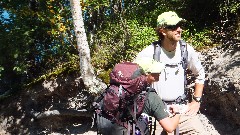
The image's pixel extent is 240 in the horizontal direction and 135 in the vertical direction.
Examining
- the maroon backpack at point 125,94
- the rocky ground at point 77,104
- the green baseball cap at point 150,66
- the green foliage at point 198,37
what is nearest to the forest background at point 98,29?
the green foliage at point 198,37

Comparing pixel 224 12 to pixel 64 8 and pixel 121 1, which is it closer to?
pixel 121 1

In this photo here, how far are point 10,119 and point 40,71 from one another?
1.78 metres

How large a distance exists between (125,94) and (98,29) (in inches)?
268

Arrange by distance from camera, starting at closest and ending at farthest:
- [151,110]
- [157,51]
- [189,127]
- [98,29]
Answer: [151,110] < [157,51] < [189,127] < [98,29]

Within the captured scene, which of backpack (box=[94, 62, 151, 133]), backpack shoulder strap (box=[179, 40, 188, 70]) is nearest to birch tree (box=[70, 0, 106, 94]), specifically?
backpack shoulder strap (box=[179, 40, 188, 70])

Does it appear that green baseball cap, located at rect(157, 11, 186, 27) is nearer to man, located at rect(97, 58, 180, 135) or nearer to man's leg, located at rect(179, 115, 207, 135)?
man, located at rect(97, 58, 180, 135)

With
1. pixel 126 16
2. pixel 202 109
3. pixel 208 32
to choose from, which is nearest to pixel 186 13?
pixel 208 32

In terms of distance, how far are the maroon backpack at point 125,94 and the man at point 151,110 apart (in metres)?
0.04

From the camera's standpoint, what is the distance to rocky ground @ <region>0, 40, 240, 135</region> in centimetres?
723

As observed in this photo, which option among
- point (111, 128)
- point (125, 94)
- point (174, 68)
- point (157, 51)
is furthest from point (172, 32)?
point (111, 128)

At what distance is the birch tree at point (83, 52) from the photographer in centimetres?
751

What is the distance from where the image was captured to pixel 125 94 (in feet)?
11.1

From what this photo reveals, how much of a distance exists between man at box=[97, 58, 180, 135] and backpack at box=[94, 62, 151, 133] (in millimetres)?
44

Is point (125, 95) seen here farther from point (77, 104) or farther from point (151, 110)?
point (77, 104)
